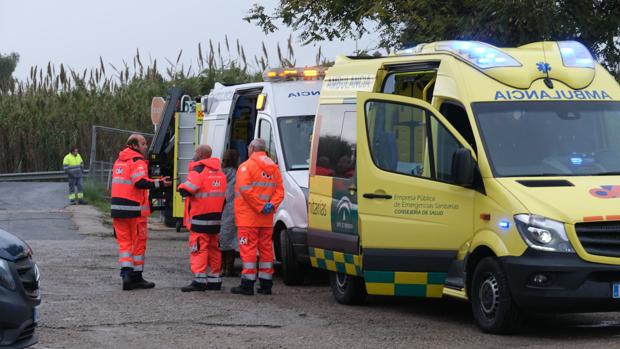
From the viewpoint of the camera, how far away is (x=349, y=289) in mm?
12141

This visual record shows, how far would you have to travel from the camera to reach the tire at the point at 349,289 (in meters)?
12.1

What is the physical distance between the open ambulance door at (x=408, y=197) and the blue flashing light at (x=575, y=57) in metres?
1.27

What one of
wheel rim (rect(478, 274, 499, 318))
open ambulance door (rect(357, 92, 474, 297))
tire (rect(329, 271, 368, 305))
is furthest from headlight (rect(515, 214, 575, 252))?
tire (rect(329, 271, 368, 305))

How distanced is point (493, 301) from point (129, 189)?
4832mm

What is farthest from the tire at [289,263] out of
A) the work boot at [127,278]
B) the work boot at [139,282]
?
the work boot at [127,278]

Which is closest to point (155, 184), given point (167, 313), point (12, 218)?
point (167, 313)

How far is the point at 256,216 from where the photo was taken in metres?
12.9

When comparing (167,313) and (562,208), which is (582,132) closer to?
(562,208)

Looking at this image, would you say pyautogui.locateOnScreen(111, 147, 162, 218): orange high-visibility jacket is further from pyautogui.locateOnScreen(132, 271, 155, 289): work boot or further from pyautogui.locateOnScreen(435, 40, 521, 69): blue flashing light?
pyautogui.locateOnScreen(435, 40, 521, 69): blue flashing light

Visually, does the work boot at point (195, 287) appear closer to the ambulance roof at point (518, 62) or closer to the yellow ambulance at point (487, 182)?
the yellow ambulance at point (487, 182)

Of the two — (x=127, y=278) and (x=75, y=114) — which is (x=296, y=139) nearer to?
(x=127, y=278)

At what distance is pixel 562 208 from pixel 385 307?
3083 millimetres

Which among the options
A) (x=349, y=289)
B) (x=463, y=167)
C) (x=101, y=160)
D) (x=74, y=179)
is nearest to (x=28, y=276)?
(x=463, y=167)

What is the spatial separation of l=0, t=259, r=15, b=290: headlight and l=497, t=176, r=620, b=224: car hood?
4094 mm
